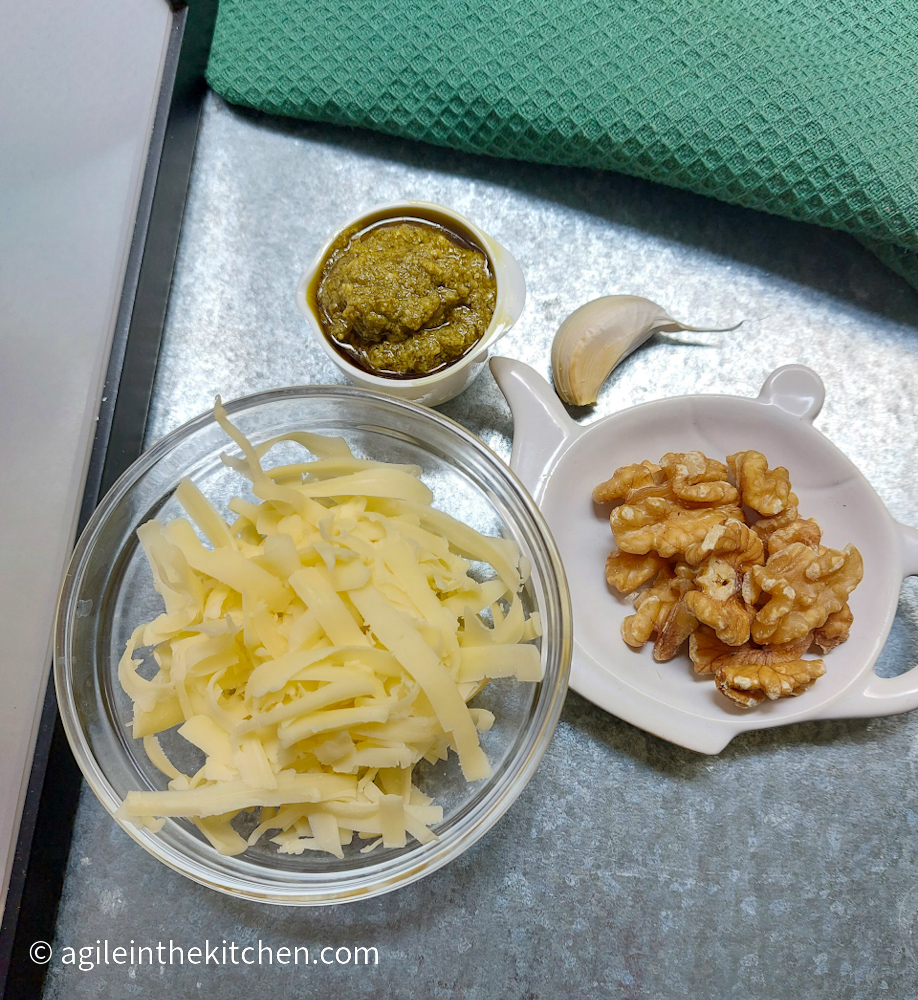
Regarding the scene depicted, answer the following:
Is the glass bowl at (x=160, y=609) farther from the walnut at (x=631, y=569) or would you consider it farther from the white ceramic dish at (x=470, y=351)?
the walnut at (x=631, y=569)

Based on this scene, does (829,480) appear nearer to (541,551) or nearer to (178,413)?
(541,551)

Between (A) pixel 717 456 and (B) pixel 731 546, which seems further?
(A) pixel 717 456

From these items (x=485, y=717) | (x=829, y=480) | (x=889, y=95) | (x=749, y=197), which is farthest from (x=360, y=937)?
(x=889, y=95)

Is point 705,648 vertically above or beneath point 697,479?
beneath

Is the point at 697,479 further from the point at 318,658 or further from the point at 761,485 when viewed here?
the point at 318,658

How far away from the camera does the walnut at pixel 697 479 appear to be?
0.94m

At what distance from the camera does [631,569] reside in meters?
0.96

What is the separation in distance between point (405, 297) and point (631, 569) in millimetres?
431

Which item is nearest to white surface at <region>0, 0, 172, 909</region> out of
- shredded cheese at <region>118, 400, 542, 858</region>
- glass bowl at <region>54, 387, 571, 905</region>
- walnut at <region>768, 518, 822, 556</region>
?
glass bowl at <region>54, 387, 571, 905</region>

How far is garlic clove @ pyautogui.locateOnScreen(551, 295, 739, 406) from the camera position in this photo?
3.30ft

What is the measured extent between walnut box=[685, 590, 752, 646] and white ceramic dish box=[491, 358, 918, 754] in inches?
3.9

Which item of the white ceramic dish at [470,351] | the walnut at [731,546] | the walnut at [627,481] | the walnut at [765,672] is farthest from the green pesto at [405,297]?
the walnut at [765,672]

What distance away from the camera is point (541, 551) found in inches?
33.9

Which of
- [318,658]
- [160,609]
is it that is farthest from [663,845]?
[160,609]
